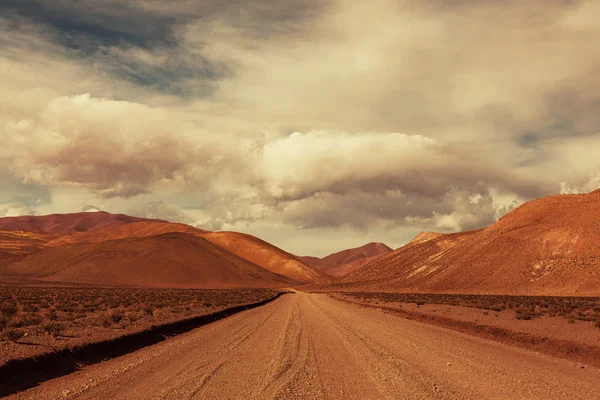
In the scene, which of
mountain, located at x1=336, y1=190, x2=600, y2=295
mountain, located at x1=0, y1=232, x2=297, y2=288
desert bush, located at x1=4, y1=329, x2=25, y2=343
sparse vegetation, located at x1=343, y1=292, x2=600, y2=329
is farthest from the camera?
mountain, located at x1=0, y1=232, x2=297, y2=288

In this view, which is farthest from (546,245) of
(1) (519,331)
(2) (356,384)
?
(2) (356,384)

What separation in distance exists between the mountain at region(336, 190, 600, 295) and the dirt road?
65.1m

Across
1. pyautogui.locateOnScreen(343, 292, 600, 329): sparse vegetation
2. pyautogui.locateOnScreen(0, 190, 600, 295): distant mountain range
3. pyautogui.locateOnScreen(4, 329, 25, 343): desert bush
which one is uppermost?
pyautogui.locateOnScreen(0, 190, 600, 295): distant mountain range

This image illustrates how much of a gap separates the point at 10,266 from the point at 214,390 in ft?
507

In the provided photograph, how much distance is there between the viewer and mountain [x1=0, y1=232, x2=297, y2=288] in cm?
13138

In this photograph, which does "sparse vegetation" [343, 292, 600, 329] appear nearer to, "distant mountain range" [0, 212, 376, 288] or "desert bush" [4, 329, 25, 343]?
"desert bush" [4, 329, 25, 343]

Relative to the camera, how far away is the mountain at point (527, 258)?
79.8 metres

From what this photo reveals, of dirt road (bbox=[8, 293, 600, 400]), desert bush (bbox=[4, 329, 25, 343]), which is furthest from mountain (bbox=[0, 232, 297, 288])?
dirt road (bbox=[8, 293, 600, 400])

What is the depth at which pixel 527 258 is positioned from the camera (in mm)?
91750

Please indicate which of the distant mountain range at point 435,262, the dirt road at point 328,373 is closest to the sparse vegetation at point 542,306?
the dirt road at point 328,373

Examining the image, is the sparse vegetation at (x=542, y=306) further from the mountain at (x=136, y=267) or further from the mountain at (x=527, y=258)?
the mountain at (x=136, y=267)

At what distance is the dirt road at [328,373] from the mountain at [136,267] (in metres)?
119

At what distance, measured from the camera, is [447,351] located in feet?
51.9

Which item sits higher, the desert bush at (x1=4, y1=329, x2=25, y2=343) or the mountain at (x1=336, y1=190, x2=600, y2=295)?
the mountain at (x1=336, y1=190, x2=600, y2=295)
